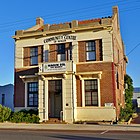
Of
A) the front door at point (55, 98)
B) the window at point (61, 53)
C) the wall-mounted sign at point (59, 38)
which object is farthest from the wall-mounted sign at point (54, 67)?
the wall-mounted sign at point (59, 38)

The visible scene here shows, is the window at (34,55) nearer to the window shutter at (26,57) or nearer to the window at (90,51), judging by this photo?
the window shutter at (26,57)

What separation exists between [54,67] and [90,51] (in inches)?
146

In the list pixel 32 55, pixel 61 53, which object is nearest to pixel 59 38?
pixel 61 53

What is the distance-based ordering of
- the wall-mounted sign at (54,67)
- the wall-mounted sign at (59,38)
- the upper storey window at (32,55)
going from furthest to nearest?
the upper storey window at (32,55) → the wall-mounted sign at (59,38) → the wall-mounted sign at (54,67)

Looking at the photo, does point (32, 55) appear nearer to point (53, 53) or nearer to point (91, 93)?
point (53, 53)

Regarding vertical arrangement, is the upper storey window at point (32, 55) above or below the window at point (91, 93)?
above

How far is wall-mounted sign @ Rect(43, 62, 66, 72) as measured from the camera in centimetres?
2501

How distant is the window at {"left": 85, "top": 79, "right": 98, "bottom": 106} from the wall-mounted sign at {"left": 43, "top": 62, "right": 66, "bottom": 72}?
2.69 meters

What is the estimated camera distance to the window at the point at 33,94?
27033 millimetres

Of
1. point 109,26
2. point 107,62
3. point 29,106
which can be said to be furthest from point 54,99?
point 109,26

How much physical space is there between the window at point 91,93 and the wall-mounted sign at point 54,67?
2.69 m

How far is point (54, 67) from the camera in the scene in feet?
82.9

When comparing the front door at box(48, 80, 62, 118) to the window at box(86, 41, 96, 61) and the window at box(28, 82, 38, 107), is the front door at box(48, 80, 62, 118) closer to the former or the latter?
the window at box(28, 82, 38, 107)

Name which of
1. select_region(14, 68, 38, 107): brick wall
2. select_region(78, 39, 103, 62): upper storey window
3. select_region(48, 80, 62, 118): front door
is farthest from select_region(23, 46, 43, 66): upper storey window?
select_region(78, 39, 103, 62): upper storey window
